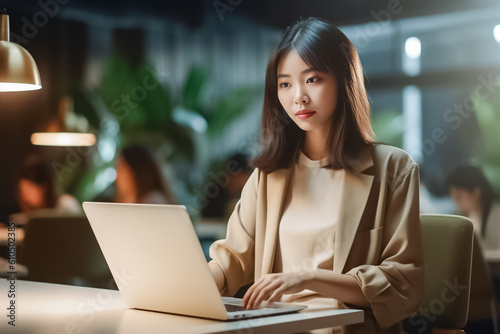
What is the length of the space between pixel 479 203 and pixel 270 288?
11.5ft

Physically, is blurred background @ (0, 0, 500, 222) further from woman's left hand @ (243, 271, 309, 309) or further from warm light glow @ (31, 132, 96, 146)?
woman's left hand @ (243, 271, 309, 309)

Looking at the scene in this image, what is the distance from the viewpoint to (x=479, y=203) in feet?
15.4

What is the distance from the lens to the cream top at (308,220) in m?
1.84

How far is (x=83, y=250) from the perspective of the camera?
2861 mm

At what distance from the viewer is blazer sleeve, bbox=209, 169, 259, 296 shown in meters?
1.96

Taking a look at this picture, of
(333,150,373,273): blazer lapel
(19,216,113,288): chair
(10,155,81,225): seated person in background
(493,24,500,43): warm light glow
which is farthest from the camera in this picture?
(10,155,81,225): seated person in background

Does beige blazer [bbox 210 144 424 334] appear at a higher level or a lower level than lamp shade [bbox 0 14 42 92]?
lower

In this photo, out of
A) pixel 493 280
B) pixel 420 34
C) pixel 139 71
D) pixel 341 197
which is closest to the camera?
pixel 341 197

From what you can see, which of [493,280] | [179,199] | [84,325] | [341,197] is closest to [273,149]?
[341,197]

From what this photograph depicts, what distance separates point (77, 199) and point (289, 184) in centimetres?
508

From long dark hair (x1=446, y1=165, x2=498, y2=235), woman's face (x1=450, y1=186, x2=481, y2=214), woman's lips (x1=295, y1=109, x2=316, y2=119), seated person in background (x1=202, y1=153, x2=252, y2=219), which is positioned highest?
woman's lips (x1=295, y1=109, x2=316, y2=119)

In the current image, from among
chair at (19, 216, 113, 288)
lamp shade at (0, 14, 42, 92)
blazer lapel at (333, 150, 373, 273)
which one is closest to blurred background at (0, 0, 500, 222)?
chair at (19, 216, 113, 288)

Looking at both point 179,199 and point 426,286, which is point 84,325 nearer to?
point 426,286

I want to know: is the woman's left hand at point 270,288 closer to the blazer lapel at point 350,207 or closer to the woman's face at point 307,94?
the blazer lapel at point 350,207
